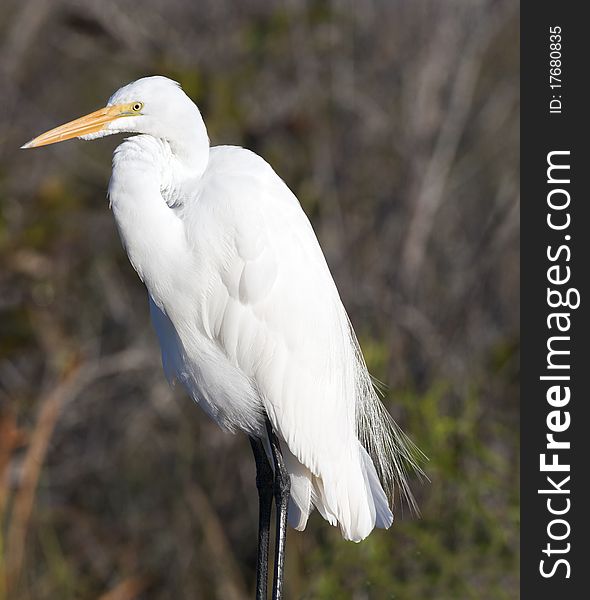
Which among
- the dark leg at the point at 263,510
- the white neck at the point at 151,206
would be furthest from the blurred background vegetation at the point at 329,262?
the white neck at the point at 151,206

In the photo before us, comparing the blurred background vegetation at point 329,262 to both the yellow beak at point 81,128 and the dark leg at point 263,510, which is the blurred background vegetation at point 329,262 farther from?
the yellow beak at point 81,128

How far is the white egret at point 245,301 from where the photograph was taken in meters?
2.36

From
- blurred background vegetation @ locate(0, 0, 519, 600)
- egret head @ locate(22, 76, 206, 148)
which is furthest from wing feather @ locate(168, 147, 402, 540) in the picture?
blurred background vegetation @ locate(0, 0, 519, 600)

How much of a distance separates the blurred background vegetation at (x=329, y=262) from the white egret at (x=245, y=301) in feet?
4.64

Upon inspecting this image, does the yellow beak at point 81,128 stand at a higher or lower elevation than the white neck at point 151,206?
higher

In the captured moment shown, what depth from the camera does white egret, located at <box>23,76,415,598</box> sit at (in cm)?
236

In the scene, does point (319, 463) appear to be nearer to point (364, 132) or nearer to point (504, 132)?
point (364, 132)

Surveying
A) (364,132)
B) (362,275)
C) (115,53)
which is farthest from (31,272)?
(364,132)

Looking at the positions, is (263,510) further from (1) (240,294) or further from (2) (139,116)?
(2) (139,116)

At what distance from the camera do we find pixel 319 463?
260 centimetres

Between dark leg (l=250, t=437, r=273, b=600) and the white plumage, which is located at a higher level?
the white plumage

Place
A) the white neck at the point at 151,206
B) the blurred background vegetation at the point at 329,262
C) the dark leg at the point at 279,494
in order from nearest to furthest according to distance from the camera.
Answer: the white neck at the point at 151,206 < the dark leg at the point at 279,494 < the blurred background vegetation at the point at 329,262

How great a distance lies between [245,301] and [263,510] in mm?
606

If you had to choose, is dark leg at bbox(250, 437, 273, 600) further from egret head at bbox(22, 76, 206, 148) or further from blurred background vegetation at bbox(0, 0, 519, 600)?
blurred background vegetation at bbox(0, 0, 519, 600)
